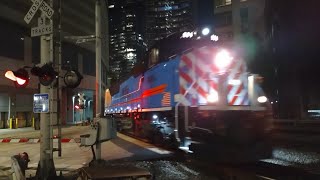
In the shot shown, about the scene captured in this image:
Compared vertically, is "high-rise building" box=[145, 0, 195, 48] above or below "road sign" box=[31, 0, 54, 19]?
above

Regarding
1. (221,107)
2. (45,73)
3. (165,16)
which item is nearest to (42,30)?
(45,73)

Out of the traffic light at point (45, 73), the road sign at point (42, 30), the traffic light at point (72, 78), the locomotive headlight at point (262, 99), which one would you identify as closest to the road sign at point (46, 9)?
the road sign at point (42, 30)

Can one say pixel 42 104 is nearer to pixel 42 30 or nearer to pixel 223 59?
pixel 42 30

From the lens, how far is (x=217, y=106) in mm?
10266

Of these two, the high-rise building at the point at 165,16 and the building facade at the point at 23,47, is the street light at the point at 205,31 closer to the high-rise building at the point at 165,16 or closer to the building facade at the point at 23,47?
the building facade at the point at 23,47

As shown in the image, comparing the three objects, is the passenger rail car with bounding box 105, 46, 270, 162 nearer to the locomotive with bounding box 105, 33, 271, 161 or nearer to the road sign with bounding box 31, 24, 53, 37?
the locomotive with bounding box 105, 33, 271, 161

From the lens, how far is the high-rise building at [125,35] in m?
60.3

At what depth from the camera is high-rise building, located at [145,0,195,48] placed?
52.0 metres

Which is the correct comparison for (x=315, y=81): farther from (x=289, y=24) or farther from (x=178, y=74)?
(x=178, y=74)

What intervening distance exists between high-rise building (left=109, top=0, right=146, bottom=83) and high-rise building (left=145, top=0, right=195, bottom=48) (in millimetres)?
2665

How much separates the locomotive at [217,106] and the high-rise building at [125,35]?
46.2 m

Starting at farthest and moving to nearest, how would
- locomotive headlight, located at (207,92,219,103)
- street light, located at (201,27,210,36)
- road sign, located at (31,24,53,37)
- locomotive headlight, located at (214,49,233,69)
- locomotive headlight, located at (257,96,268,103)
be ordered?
1. street light, located at (201,27,210,36)
2. locomotive headlight, located at (214,49,233,69)
3. locomotive headlight, located at (257,96,268,103)
4. locomotive headlight, located at (207,92,219,103)
5. road sign, located at (31,24,53,37)

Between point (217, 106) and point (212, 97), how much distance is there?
18.9 inches

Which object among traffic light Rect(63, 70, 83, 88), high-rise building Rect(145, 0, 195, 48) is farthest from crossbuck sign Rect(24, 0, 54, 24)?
high-rise building Rect(145, 0, 195, 48)
